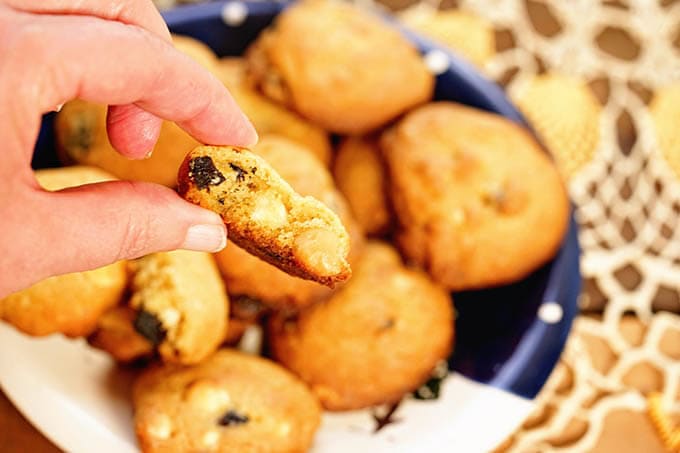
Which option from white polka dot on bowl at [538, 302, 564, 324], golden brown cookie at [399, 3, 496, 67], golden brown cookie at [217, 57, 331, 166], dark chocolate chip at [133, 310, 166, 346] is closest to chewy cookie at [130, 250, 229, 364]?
dark chocolate chip at [133, 310, 166, 346]

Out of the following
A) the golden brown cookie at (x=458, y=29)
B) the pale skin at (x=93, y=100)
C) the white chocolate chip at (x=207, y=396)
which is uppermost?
the pale skin at (x=93, y=100)

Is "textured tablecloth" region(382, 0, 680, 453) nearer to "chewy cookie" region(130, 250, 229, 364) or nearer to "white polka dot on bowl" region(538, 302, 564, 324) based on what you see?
"white polka dot on bowl" region(538, 302, 564, 324)

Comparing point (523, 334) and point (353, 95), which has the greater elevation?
point (353, 95)

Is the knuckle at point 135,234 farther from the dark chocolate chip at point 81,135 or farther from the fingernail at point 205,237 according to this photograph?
the dark chocolate chip at point 81,135

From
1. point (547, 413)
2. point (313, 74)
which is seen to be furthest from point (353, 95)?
point (547, 413)

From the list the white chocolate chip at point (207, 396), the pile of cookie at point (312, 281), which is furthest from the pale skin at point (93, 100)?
the white chocolate chip at point (207, 396)

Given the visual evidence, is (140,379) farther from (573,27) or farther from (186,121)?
(573,27)
